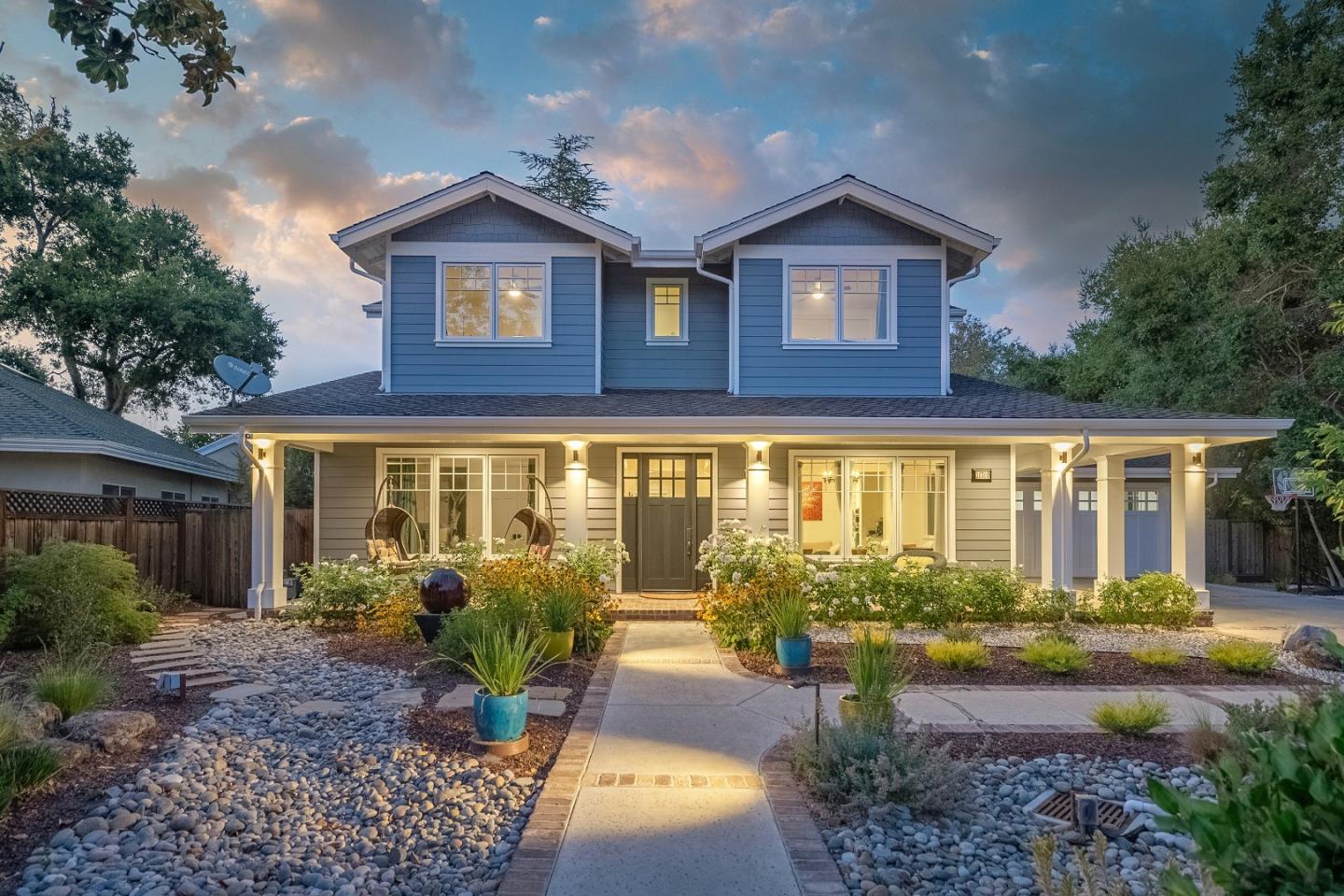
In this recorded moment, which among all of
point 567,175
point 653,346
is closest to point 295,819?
point 653,346

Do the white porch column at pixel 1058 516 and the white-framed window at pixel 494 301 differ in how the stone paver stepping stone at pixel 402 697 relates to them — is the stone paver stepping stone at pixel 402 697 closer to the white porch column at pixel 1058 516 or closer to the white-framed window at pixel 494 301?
the white-framed window at pixel 494 301

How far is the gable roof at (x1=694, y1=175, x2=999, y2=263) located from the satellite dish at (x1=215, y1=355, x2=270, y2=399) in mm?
6600

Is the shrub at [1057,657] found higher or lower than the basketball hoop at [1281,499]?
lower

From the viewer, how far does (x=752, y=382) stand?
1126 centimetres

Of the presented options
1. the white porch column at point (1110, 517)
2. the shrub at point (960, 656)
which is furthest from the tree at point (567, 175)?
the shrub at point (960, 656)

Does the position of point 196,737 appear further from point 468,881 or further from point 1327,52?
point 1327,52

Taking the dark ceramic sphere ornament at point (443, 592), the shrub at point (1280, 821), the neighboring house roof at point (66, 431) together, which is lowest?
the dark ceramic sphere ornament at point (443, 592)

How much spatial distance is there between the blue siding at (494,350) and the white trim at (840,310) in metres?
2.87

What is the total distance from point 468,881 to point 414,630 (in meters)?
5.26

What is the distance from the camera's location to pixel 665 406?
10227mm

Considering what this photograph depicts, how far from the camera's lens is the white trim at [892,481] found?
37.0 feet

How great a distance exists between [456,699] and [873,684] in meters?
3.03

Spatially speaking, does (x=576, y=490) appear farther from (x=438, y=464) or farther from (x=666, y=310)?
(x=666, y=310)

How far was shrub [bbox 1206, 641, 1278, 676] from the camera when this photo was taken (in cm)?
683
